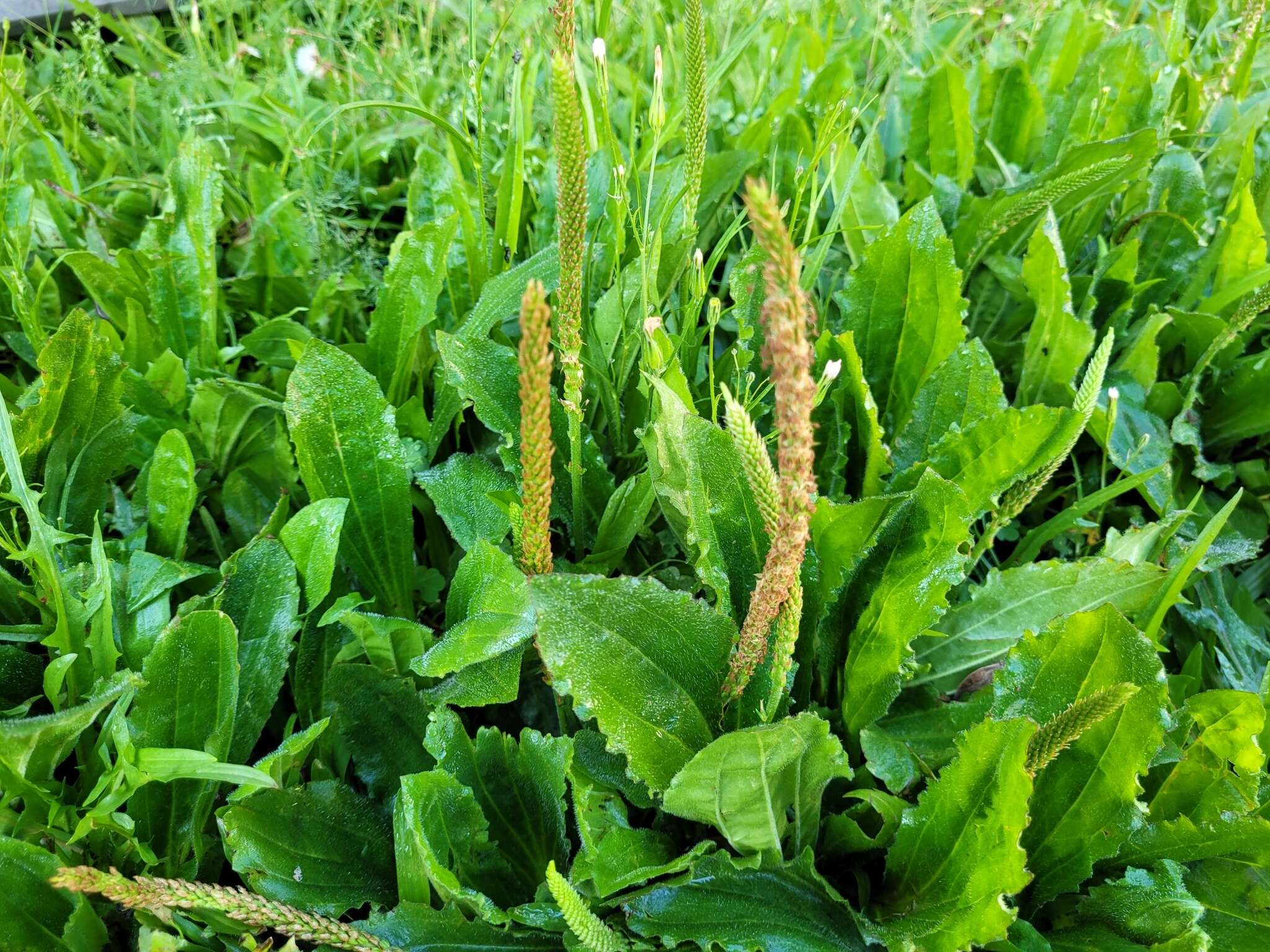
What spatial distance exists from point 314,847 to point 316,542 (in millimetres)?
449

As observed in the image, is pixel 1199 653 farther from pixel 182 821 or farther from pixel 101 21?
pixel 101 21

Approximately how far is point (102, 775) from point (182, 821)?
16 cm

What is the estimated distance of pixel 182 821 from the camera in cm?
146

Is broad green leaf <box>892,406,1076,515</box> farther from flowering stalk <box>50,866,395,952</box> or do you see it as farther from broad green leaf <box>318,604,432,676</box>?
flowering stalk <box>50,866,395,952</box>

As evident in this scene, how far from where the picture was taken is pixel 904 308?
6.44ft

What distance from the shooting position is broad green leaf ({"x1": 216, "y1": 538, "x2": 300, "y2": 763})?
1520mm

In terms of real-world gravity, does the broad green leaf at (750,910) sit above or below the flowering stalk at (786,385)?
below

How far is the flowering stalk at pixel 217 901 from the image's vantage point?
42.9 inches

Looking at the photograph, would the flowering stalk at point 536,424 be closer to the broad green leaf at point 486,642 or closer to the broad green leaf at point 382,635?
the broad green leaf at point 486,642

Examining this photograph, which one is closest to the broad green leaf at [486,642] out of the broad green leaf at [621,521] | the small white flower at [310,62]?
the broad green leaf at [621,521]

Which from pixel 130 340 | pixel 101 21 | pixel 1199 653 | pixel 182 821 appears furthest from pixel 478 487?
pixel 101 21

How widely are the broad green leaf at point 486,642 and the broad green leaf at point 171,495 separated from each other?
0.53 meters

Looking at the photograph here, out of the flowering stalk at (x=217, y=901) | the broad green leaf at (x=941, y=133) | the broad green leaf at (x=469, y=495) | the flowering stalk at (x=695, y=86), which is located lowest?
the flowering stalk at (x=217, y=901)

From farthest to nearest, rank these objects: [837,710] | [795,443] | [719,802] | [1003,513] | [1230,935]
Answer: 1. [1003,513]
2. [837,710]
3. [1230,935]
4. [719,802]
5. [795,443]
